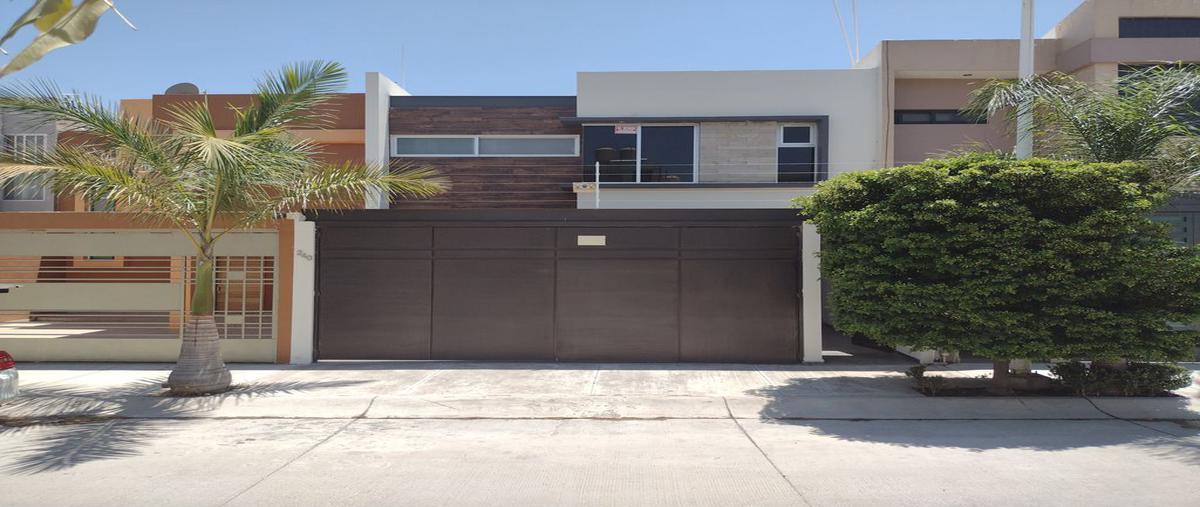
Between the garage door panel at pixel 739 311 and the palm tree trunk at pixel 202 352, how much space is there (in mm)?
6334

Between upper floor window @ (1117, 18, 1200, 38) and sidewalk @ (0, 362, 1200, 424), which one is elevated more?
upper floor window @ (1117, 18, 1200, 38)

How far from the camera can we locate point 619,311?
11.9 metres

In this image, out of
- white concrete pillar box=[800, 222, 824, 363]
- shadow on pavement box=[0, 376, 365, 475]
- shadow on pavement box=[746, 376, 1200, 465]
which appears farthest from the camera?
white concrete pillar box=[800, 222, 824, 363]

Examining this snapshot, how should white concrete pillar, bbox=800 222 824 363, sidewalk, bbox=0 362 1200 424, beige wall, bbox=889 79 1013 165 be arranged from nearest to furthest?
sidewalk, bbox=0 362 1200 424 < white concrete pillar, bbox=800 222 824 363 < beige wall, bbox=889 79 1013 165

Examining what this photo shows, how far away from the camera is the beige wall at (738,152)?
1698 cm

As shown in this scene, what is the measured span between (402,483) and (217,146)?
14.5 ft

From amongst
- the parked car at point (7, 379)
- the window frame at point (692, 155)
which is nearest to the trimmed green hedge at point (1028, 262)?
the window frame at point (692, 155)

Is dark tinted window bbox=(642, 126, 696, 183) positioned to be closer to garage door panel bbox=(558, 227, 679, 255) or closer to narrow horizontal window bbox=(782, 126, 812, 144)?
narrow horizontal window bbox=(782, 126, 812, 144)

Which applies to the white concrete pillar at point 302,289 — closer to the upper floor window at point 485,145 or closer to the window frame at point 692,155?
the upper floor window at point 485,145

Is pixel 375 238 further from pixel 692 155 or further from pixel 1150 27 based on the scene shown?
pixel 1150 27

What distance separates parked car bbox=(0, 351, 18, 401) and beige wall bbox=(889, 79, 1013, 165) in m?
16.5

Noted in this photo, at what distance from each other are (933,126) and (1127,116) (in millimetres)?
9295

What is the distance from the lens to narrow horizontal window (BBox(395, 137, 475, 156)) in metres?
17.6

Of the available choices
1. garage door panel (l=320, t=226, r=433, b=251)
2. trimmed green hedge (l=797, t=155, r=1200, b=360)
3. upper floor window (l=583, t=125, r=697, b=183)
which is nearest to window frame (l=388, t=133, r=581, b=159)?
upper floor window (l=583, t=125, r=697, b=183)
